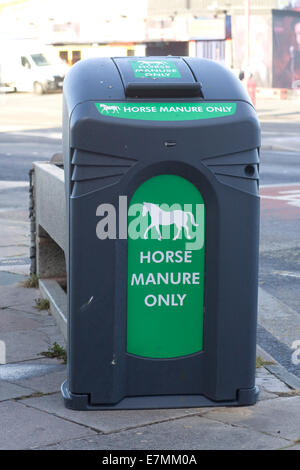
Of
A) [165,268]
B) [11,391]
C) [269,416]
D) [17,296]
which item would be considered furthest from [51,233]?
[269,416]

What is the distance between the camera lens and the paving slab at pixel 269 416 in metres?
4.42

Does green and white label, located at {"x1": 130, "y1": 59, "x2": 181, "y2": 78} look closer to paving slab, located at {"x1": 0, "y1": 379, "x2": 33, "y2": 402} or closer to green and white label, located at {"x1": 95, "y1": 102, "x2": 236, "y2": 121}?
green and white label, located at {"x1": 95, "y1": 102, "x2": 236, "y2": 121}

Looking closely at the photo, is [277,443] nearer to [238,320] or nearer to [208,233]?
[238,320]

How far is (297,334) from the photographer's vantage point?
6441 mm

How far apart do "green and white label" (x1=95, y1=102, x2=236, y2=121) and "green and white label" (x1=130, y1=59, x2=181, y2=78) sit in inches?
8.3

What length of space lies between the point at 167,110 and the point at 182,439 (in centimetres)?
157

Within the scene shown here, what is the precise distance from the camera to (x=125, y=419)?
4.56 metres

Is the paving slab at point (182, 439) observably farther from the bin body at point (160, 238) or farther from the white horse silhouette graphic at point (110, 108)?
A: the white horse silhouette graphic at point (110, 108)

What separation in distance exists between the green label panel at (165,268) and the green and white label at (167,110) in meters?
0.30

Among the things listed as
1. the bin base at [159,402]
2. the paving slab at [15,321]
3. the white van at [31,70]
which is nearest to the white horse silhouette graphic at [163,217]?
the bin base at [159,402]

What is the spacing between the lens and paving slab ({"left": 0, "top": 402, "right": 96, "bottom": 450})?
4227 mm

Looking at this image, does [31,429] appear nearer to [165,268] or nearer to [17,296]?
[165,268]
